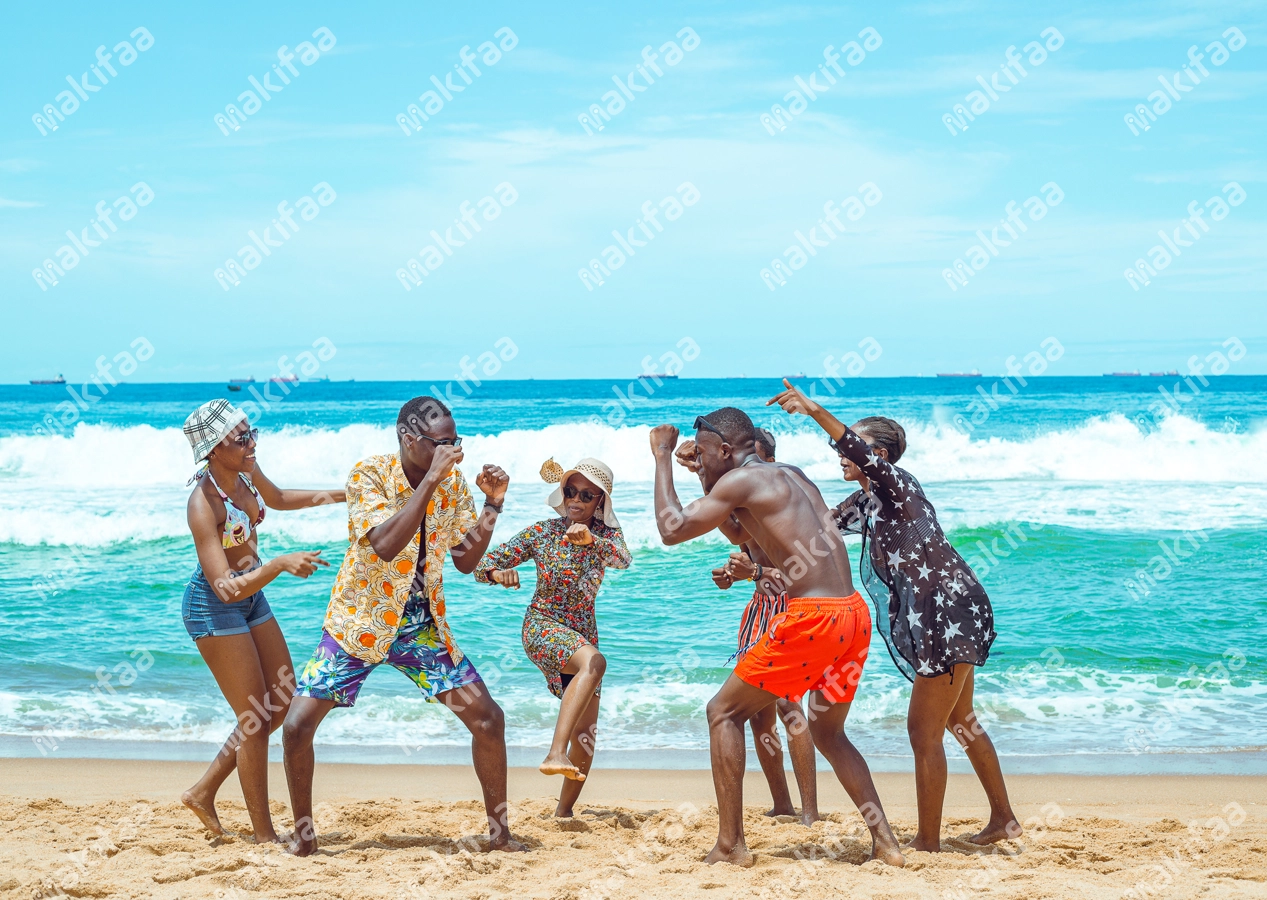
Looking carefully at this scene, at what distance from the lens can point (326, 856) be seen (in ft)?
14.6

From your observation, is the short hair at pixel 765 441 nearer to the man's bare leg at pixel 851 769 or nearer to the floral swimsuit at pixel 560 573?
the floral swimsuit at pixel 560 573

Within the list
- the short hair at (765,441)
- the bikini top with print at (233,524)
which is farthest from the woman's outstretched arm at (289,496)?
the short hair at (765,441)

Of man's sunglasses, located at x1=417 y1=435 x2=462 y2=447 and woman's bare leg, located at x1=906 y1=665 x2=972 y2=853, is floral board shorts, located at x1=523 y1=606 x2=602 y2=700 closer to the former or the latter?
man's sunglasses, located at x1=417 y1=435 x2=462 y2=447

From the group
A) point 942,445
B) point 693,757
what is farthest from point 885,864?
point 942,445

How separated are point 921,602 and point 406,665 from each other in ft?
6.96

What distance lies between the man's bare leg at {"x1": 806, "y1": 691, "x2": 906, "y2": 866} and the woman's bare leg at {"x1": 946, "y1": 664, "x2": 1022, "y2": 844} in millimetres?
455

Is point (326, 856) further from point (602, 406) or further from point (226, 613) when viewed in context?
point (602, 406)

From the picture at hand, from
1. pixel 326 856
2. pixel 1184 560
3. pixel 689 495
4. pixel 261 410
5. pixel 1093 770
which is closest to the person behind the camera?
pixel 326 856

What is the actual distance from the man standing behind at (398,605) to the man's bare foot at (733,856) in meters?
0.96

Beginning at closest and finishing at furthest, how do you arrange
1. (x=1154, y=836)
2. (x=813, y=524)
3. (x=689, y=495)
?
(x=813, y=524) < (x=1154, y=836) < (x=689, y=495)

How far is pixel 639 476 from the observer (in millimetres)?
21172

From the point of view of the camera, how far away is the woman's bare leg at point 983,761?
450 centimetres

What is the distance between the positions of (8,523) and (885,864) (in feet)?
45.2

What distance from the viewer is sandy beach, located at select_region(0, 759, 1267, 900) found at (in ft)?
13.3
